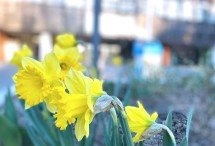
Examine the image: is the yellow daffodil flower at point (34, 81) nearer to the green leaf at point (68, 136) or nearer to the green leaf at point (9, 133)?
the green leaf at point (68, 136)

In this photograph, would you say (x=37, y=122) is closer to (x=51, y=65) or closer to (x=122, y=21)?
(x=51, y=65)

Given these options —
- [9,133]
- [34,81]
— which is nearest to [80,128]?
[34,81]

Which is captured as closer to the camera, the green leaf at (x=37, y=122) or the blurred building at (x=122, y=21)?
the green leaf at (x=37, y=122)

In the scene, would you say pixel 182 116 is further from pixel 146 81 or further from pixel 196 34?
pixel 196 34

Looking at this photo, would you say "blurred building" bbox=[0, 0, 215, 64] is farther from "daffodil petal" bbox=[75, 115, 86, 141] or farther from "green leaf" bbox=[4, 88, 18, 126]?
"daffodil petal" bbox=[75, 115, 86, 141]

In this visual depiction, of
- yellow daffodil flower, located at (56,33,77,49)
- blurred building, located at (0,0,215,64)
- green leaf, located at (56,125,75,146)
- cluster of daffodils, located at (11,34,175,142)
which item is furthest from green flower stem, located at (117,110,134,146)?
blurred building, located at (0,0,215,64)

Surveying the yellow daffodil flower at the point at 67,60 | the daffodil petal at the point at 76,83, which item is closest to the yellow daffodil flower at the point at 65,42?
the yellow daffodil flower at the point at 67,60
